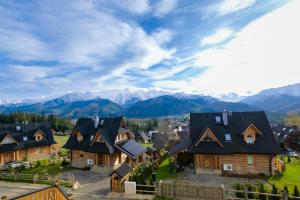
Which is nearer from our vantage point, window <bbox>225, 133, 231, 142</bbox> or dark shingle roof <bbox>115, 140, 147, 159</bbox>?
window <bbox>225, 133, 231, 142</bbox>

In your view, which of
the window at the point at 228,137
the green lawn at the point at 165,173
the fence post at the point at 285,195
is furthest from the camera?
the window at the point at 228,137

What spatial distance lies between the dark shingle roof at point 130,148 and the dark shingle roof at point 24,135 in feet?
64.2

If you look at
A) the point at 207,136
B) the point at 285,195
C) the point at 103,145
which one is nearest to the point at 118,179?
the point at 103,145

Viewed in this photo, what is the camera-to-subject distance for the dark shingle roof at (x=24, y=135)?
45062 millimetres

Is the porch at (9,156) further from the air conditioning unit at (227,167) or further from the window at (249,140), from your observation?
the window at (249,140)

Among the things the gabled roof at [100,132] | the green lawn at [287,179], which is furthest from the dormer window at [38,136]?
the green lawn at [287,179]

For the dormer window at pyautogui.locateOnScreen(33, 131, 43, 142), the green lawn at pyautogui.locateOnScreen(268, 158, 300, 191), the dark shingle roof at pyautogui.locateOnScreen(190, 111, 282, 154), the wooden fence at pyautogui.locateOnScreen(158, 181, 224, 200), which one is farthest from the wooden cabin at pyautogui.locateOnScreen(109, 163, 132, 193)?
the dormer window at pyautogui.locateOnScreen(33, 131, 43, 142)

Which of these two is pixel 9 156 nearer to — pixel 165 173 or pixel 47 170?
pixel 47 170

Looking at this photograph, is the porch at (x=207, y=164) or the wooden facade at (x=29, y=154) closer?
the porch at (x=207, y=164)

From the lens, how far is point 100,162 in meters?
37.3

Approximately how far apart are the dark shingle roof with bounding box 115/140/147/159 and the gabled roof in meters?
1.43

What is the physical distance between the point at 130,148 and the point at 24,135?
22.9m

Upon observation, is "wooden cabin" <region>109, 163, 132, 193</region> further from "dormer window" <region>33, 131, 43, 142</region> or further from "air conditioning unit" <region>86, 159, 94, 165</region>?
"dormer window" <region>33, 131, 43, 142</region>

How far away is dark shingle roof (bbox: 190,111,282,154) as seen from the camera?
32688 mm
